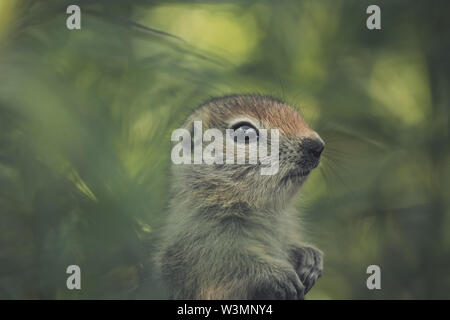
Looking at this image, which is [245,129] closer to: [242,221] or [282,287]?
[242,221]

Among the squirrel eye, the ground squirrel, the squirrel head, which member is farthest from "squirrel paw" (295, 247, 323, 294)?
the squirrel eye

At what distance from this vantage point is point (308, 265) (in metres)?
0.90

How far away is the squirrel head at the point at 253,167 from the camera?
863 millimetres

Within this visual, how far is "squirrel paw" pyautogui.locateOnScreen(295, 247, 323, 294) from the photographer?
0.89m

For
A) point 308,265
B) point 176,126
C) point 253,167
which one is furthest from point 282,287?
point 176,126

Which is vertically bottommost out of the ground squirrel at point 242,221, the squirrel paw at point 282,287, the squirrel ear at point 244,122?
the squirrel paw at point 282,287

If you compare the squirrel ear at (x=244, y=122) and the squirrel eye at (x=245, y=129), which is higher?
the squirrel ear at (x=244, y=122)

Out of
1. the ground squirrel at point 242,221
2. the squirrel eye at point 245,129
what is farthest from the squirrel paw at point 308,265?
the squirrel eye at point 245,129

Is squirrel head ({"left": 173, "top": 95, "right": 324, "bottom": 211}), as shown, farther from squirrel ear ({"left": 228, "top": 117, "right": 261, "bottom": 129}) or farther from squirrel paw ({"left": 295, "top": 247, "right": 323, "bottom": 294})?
squirrel paw ({"left": 295, "top": 247, "right": 323, "bottom": 294})

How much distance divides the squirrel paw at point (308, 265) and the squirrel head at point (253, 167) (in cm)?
11

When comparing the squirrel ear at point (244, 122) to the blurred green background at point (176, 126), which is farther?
the blurred green background at point (176, 126)

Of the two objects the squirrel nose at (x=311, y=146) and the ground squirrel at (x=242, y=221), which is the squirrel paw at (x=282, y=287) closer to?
the ground squirrel at (x=242, y=221)
